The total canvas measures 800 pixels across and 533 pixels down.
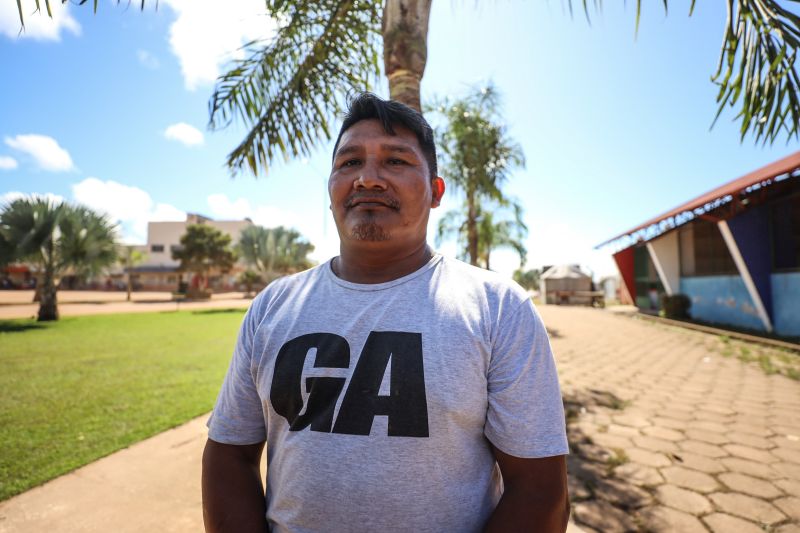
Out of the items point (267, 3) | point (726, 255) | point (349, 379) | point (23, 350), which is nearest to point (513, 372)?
point (349, 379)

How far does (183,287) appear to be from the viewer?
37188 millimetres

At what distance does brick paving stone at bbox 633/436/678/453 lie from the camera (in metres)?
3.28

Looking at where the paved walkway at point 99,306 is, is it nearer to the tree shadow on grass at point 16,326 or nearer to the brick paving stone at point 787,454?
the tree shadow on grass at point 16,326

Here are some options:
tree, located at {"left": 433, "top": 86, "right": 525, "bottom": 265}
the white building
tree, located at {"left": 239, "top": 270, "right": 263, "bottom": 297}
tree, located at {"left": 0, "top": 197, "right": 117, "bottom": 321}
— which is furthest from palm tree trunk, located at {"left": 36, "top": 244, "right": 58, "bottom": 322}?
the white building

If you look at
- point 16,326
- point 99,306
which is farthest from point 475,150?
point 99,306

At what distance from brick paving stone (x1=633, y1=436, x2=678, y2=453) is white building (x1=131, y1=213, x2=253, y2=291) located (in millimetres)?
56214

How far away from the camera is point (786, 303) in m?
9.17

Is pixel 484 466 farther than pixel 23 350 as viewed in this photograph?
No

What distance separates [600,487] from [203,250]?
115ft

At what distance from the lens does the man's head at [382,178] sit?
1421mm

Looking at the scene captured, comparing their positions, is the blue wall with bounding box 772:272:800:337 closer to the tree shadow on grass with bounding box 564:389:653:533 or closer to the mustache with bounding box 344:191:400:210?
the tree shadow on grass with bounding box 564:389:653:533

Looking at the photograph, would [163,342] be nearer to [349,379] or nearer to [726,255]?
[349,379]

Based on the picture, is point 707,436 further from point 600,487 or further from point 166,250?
point 166,250

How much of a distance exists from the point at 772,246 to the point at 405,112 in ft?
42.7
